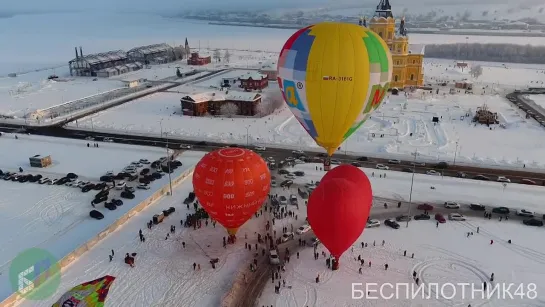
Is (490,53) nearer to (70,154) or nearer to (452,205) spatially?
(452,205)

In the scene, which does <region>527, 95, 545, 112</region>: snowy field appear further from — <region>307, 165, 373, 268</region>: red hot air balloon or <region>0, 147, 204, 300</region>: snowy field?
<region>0, 147, 204, 300</region>: snowy field

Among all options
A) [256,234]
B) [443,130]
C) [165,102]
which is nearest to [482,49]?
[443,130]

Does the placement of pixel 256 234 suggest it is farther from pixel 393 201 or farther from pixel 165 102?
pixel 165 102

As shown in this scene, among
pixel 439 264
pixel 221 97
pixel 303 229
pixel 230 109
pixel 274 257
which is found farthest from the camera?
pixel 221 97

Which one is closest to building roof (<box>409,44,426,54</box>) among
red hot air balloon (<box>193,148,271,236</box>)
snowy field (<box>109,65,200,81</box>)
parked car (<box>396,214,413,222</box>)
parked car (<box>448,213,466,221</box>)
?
snowy field (<box>109,65,200,81</box>)

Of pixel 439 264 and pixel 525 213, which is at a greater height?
pixel 525 213

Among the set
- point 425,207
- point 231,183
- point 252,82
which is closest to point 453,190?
point 425,207

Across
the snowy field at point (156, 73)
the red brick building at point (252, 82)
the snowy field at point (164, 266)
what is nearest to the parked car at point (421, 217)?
the snowy field at point (164, 266)

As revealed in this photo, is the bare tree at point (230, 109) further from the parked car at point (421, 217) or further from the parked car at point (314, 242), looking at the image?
the parked car at point (314, 242)
